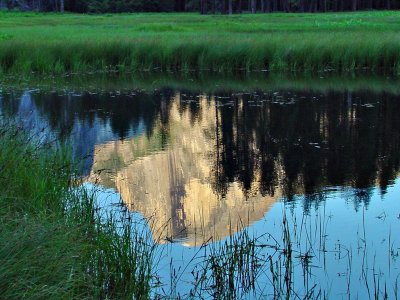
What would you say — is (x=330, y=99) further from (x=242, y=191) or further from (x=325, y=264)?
(x=325, y=264)

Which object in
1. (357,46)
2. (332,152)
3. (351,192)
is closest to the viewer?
(351,192)

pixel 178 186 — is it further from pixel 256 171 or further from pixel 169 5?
pixel 169 5

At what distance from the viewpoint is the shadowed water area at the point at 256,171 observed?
662 cm

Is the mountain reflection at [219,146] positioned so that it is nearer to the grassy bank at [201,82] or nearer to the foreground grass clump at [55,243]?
the foreground grass clump at [55,243]

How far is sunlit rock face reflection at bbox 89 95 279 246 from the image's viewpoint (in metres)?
7.82

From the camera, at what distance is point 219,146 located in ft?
42.7

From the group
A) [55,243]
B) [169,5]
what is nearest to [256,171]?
[55,243]

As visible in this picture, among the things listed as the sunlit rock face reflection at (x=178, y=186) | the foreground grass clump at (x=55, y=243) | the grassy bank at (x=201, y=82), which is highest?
the foreground grass clump at (x=55, y=243)

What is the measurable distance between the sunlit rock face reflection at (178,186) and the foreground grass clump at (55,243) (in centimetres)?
69

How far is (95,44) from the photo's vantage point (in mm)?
24359

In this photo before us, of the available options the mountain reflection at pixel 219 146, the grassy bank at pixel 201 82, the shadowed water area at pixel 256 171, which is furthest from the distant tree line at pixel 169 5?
the shadowed water area at pixel 256 171

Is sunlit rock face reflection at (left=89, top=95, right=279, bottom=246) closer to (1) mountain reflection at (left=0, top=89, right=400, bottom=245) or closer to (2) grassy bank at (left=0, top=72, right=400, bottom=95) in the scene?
(1) mountain reflection at (left=0, top=89, right=400, bottom=245)

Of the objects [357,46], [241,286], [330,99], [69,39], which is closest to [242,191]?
[241,286]

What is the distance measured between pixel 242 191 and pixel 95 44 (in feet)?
52.2
